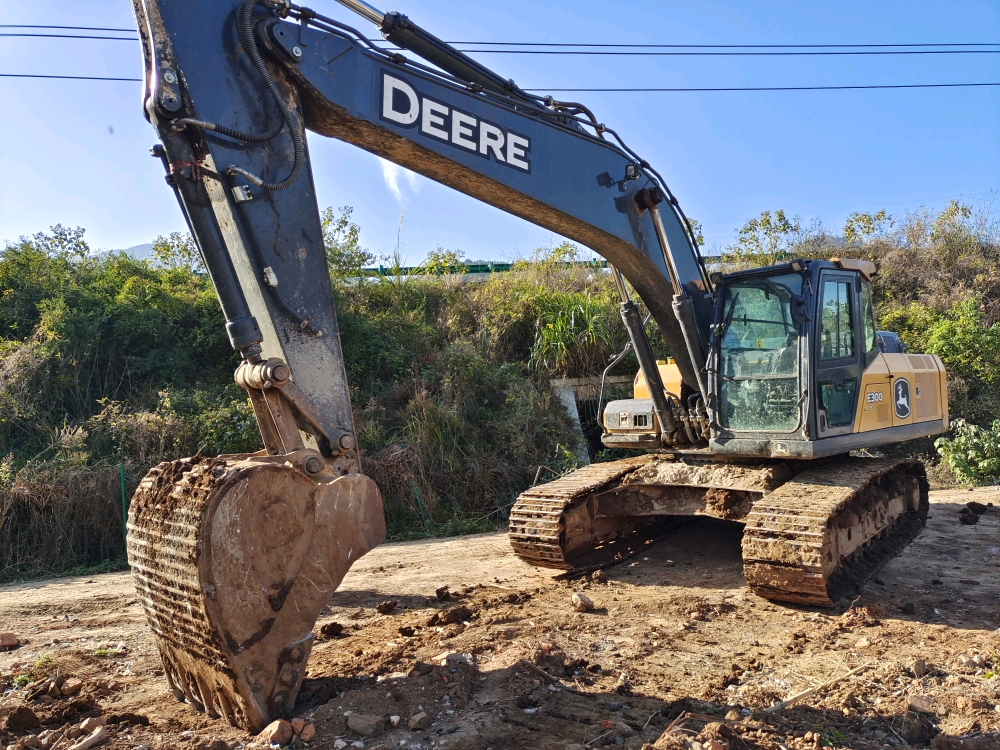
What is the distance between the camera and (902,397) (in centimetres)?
699

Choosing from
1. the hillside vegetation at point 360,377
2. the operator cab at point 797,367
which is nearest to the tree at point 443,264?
the hillside vegetation at point 360,377

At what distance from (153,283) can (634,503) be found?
10077 mm

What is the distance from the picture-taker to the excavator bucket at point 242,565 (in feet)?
10.5

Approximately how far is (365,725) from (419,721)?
0.24 m

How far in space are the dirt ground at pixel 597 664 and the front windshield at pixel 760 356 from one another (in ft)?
4.30

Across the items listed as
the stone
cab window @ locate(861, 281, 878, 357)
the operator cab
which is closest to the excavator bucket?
the stone

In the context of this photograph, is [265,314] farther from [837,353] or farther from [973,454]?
[973,454]

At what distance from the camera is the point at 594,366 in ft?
43.5

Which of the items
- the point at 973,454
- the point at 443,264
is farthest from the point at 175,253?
the point at 973,454

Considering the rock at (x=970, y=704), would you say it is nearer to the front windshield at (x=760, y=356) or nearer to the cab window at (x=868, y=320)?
the front windshield at (x=760, y=356)

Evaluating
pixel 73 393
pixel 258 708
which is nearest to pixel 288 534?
pixel 258 708

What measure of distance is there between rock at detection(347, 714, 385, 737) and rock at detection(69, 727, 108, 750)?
103 cm

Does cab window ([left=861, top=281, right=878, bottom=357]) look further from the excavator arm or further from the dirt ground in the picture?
the excavator arm

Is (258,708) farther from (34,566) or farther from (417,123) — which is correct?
(34,566)
